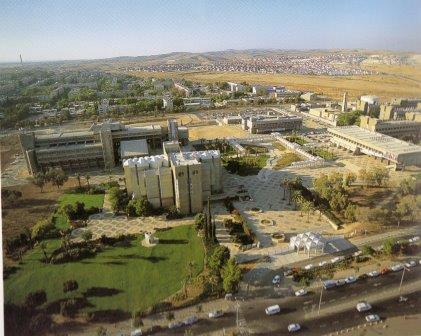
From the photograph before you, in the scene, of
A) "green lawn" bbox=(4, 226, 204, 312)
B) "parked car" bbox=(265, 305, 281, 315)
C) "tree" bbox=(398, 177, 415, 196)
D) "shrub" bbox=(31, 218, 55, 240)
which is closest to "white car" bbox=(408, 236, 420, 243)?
"tree" bbox=(398, 177, 415, 196)

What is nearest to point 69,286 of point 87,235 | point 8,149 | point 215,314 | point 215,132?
point 87,235

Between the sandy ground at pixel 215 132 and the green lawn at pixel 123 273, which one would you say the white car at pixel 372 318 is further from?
the sandy ground at pixel 215 132

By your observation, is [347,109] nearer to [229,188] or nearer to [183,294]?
[229,188]

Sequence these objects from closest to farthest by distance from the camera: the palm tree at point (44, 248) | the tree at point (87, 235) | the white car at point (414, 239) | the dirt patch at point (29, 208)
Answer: the palm tree at point (44, 248) → the white car at point (414, 239) → the tree at point (87, 235) → the dirt patch at point (29, 208)

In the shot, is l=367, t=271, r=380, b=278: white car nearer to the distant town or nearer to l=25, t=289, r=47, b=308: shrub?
the distant town

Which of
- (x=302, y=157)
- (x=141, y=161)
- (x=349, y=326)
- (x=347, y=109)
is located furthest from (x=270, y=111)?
(x=349, y=326)

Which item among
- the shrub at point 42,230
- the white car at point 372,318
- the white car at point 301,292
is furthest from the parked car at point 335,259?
the shrub at point 42,230

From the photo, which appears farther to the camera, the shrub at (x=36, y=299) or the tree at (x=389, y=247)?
the tree at (x=389, y=247)
